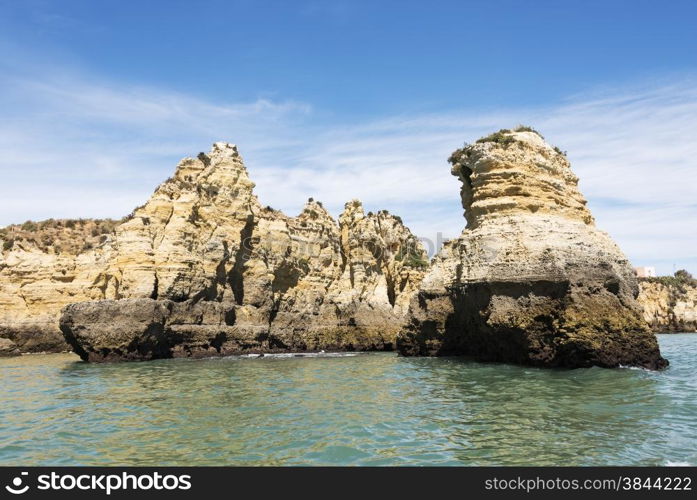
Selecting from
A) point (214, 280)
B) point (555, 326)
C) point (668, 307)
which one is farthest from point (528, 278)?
point (668, 307)

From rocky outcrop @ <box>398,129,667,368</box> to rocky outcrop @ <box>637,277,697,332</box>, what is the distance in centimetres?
5784

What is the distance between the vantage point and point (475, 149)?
25.6 metres

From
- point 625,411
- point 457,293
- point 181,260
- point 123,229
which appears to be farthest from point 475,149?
point 123,229

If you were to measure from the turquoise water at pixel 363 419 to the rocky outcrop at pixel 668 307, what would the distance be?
6402 centimetres

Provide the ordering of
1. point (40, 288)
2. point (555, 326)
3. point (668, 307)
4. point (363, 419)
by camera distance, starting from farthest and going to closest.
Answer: point (668, 307)
point (40, 288)
point (555, 326)
point (363, 419)

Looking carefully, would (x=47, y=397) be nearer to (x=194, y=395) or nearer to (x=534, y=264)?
(x=194, y=395)

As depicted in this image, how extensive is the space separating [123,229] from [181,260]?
413 centimetres

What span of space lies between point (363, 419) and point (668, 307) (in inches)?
3045

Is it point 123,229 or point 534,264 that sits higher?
point 123,229

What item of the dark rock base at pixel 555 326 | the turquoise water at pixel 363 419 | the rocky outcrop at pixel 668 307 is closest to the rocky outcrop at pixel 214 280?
the turquoise water at pixel 363 419

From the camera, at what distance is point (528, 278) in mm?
21047

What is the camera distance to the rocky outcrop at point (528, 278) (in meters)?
19.5

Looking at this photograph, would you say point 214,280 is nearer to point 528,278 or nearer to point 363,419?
point 528,278

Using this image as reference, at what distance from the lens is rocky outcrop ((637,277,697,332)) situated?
74125 mm
